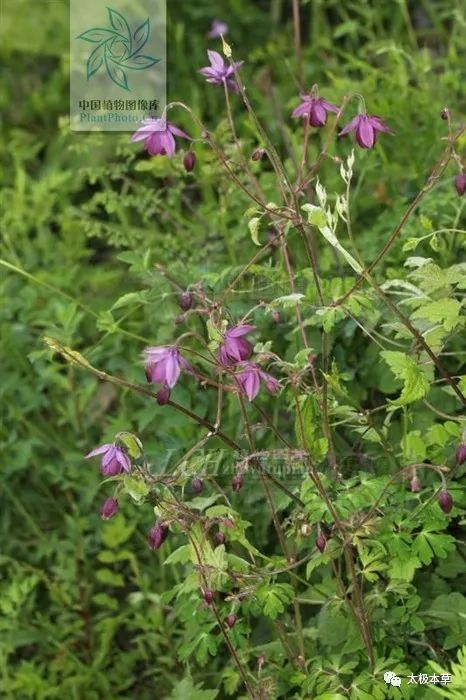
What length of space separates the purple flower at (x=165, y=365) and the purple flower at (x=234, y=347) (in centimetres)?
6

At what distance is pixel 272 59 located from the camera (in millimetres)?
3881

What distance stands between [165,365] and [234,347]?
108 millimetres

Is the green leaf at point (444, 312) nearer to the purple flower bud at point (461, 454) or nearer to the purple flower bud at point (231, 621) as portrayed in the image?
the purple flower bud at point (461, 454)

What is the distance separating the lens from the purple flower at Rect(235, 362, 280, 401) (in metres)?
1.65

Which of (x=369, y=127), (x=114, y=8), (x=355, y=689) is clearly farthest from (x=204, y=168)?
(x=114, y=8)

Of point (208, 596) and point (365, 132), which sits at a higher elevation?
point (365, 132)

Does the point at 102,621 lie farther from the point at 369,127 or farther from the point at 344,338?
the point at 369,127

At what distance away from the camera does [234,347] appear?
1640mm

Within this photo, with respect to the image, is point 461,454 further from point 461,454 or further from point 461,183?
point 461,183
